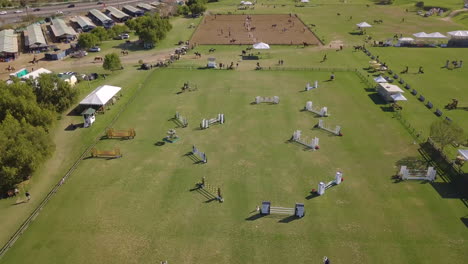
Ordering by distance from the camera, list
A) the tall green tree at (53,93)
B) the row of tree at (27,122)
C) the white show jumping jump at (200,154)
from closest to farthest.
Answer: the row of tree at (27,122) < the white show jumping jump at (200,154) < the tall green tree at (53,93)

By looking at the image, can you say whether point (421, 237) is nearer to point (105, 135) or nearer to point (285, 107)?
point (285, 107)

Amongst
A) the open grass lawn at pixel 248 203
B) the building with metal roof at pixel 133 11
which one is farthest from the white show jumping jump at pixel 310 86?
the building with metal roof at pixel 133 11

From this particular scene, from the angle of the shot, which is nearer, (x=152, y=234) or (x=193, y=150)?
(x=152, y=234)

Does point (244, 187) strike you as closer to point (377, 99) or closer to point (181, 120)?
point (181, 120)

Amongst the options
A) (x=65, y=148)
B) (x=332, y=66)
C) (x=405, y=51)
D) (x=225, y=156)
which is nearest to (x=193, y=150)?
(x=225, y=156)

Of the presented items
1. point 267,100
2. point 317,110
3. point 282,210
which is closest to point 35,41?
point 267,100

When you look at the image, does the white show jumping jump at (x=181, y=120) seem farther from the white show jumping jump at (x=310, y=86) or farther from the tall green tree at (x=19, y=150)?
the white show jumping jump at (x=310, y=86)
